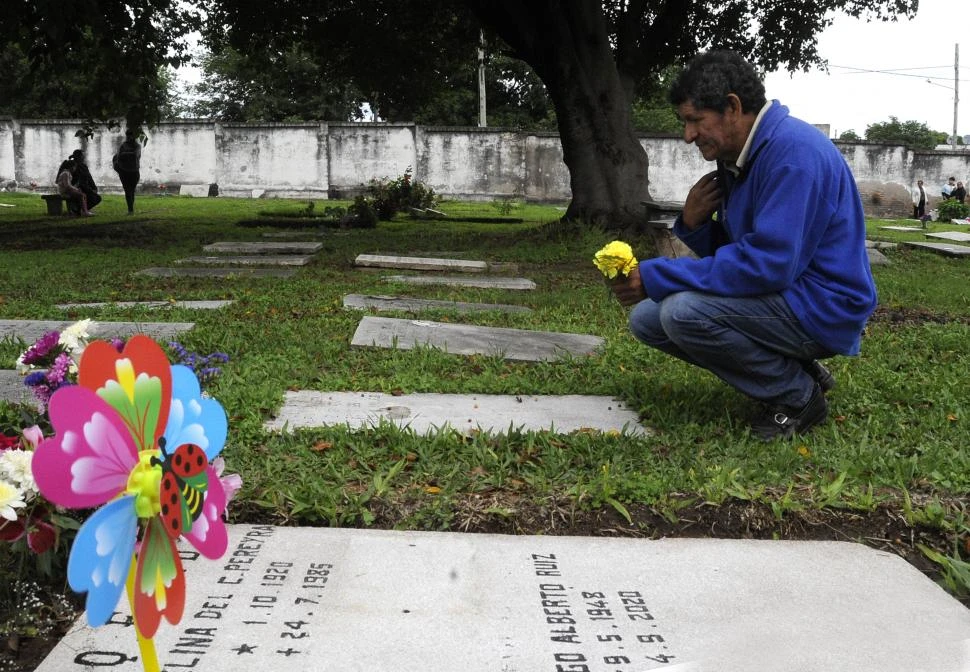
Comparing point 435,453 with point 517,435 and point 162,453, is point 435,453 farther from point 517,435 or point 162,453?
point 162,453

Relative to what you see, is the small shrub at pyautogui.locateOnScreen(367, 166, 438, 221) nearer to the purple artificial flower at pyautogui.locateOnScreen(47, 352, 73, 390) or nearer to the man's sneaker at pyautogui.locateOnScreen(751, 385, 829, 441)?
the man's sneaker at pyautogui.locateOnScreen(751, 385, 829, 441)

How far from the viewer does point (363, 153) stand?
2759 centimetres

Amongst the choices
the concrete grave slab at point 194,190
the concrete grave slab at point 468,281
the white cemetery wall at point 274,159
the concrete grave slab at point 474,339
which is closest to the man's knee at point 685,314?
the concrete grave slab at point 474,339

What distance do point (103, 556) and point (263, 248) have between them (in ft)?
29.2

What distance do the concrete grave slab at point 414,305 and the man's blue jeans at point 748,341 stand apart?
2.87 meters

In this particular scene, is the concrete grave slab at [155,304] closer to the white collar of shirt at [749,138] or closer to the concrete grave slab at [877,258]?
the white collar of shirt at [749,138]

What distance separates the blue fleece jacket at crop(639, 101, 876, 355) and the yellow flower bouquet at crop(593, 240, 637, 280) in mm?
125

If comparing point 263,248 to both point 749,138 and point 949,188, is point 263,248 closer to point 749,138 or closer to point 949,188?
point 749,138

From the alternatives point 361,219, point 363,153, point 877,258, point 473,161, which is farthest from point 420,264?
point 363,153

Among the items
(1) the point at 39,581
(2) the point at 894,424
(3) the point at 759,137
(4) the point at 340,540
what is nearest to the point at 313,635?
(4) the point at 340,540

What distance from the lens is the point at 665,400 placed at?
12.1ft

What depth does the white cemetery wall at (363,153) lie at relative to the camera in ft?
90.2

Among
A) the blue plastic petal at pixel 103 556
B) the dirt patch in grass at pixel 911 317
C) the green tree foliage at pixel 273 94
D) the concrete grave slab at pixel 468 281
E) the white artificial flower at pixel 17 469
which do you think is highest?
the green tree foliage at pixel 273 94

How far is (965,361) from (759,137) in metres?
2.24
